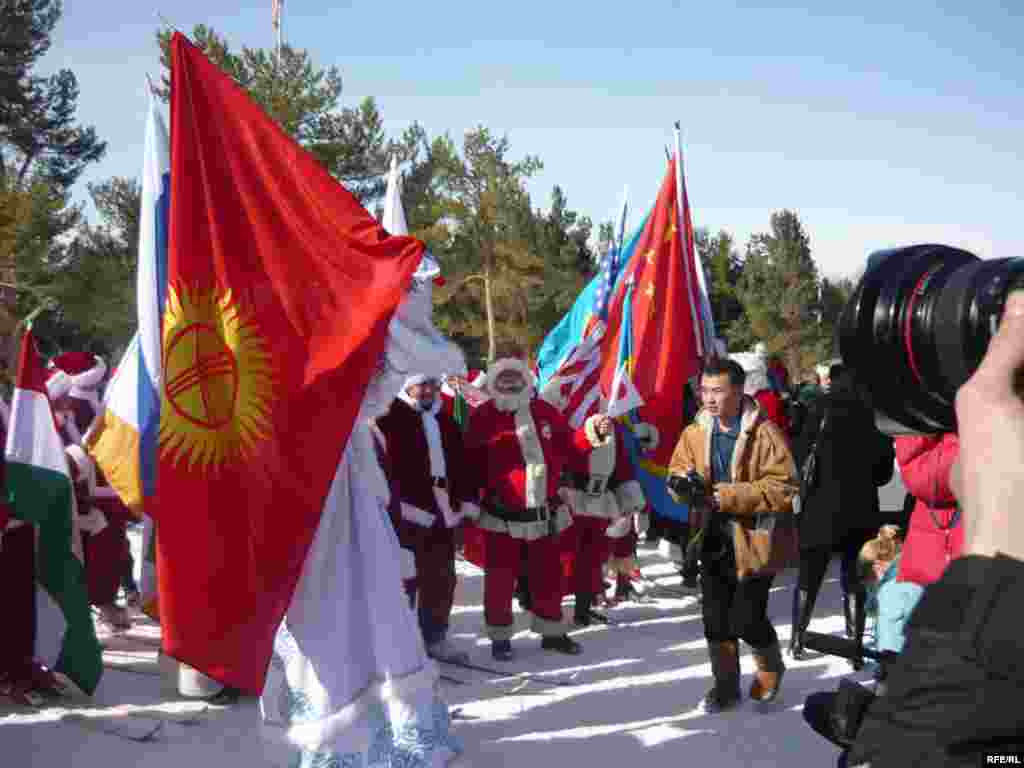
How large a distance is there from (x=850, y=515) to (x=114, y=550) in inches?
189

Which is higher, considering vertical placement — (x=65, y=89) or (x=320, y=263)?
(x=65, y=89)

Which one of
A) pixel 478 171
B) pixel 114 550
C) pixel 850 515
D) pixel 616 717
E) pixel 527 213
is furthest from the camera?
pixel 527 213

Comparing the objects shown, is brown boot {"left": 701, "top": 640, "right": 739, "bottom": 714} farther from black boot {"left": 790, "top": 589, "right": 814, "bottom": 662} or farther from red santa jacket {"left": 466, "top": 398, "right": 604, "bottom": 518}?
red santa jacket {"left": 466, "top": 398, "right": 604, "bottom": 518}

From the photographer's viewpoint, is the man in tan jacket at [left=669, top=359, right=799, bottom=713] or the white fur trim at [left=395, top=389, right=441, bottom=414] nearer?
the man in tan jacket at [left=669, top=359, right=799, bottom=713]

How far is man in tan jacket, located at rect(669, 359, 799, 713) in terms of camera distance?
461cm

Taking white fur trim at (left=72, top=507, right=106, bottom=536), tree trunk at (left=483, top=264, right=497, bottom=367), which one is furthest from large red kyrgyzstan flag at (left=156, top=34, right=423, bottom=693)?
tree trunk at (left=483, top=264, right=497, bottom=367)

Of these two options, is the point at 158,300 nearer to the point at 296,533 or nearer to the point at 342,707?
the point at 296,533

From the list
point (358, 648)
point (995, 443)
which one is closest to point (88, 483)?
point (358, 648)

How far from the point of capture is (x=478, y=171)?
31.3 m

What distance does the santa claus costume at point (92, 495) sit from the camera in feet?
20.2

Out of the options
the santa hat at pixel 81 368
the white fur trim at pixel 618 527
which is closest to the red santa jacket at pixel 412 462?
the white fur trim at pixel 618 527

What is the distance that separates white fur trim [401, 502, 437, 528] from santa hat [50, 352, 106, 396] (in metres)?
2.61

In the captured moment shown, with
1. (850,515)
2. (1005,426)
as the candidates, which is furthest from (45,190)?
(1005,426)

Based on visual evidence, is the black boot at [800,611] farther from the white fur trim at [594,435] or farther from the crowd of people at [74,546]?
the crowd of people at [74,546]
